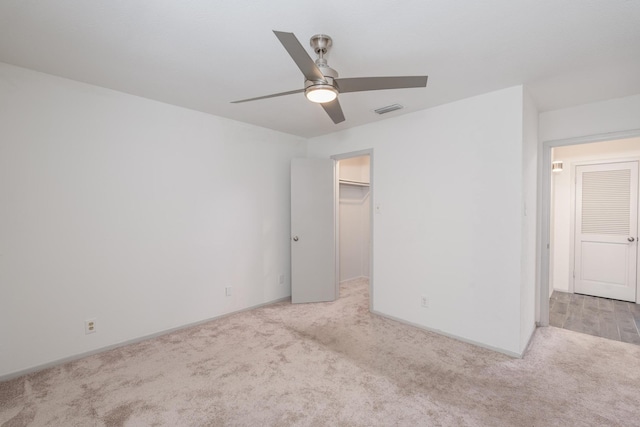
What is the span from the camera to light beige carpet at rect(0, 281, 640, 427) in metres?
1.89

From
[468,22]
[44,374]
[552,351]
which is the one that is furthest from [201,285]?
[552,351]

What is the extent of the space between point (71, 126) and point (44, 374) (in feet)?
6.81

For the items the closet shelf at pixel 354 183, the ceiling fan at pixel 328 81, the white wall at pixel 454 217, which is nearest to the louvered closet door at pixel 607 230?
the white wall at pixel 454 217

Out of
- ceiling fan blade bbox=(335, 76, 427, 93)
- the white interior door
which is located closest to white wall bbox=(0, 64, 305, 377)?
the white interior door

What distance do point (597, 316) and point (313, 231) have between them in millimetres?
3720

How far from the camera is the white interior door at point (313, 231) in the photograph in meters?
4.17

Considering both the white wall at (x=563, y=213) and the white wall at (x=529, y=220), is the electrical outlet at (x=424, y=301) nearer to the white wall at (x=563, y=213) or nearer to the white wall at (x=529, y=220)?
the white wall at (x=529, y=220)

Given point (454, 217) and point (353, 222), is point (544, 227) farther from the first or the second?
point (353, 222)

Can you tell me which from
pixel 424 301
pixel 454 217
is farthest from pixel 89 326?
pixel 454 217

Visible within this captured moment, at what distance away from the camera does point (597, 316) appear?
360 cm

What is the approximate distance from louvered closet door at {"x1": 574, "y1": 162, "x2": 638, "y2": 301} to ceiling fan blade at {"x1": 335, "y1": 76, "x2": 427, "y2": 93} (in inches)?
170

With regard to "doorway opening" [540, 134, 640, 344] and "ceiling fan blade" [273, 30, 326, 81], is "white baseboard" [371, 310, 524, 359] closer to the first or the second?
"doorway opening" [540, 134, 640, 344]

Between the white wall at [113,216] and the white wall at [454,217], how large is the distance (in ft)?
5.72

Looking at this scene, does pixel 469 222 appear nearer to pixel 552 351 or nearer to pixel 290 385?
pixel 552 351
